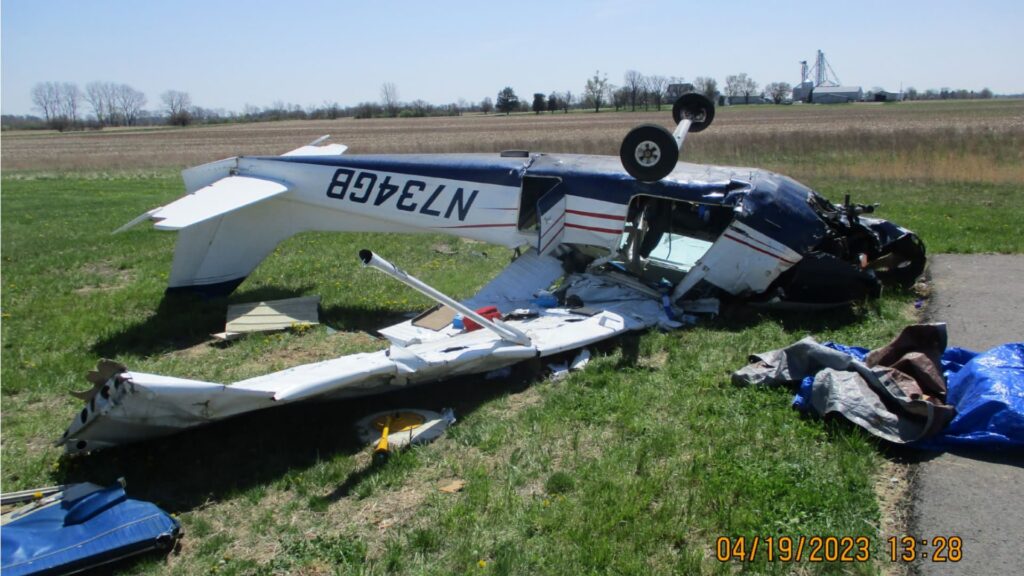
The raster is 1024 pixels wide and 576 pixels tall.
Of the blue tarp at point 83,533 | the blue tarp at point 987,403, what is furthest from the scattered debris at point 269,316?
the blue tarp at point 987,403

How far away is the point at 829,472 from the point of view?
4.95 m

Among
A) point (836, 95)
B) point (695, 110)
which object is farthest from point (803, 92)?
point (695, 110)

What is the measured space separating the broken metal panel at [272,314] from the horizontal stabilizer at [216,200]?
1377 millimetres

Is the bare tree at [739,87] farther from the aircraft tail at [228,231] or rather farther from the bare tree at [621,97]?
the aircraft tail at [228,231]

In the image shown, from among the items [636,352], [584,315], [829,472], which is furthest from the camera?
[584,315]

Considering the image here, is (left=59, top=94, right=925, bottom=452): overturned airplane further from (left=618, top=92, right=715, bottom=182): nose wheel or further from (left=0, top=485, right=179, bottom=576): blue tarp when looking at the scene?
(left=0, top=485, right=179, bottom=576): blue tarp

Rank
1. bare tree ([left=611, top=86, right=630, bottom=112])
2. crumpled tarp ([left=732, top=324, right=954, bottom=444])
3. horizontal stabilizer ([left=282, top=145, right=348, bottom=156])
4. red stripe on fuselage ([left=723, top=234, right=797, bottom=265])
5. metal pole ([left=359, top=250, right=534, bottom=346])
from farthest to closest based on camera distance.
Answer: bare tree ([left=611, top=86, right=630, bottom=112])
horizontal stabilizer ([left=282, top=145, right=348, bottom=156])
red stripe on fuselage ([left=723, top=234, right=797, bottom=265])
metal pole ([left=359, top=250, right=534, bottom=346])
crumpled tarp ([left=732, top=324, right=954, bottom=444])

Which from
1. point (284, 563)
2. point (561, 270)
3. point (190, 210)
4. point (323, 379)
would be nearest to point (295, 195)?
point (190, 210)

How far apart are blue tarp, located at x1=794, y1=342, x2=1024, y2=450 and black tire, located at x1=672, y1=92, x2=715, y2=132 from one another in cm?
582

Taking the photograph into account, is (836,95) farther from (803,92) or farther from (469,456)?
(469,456)

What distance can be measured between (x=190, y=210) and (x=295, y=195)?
64.3 inches

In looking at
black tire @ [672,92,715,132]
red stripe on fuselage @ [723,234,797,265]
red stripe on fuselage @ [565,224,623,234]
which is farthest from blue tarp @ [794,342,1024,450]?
black tire @ [672,92,715,132]

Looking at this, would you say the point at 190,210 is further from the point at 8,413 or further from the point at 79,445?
the point at 79,445

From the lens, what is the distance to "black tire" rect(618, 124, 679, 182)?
827cm
